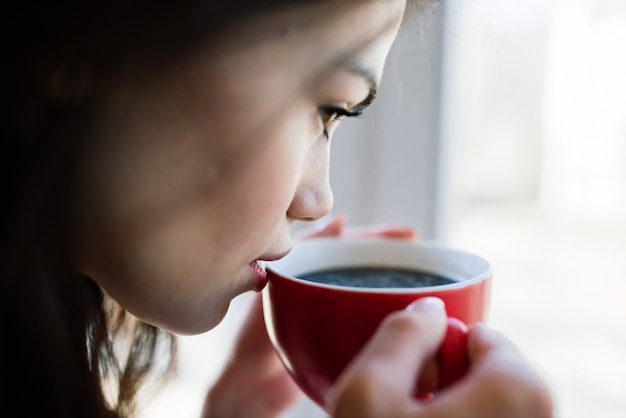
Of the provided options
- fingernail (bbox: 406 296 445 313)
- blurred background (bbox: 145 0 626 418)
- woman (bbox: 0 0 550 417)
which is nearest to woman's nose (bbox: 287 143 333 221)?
woman (bbox: 0 0 550 417)

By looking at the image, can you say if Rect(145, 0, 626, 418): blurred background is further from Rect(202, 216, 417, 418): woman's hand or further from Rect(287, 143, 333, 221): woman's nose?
Rect(287, 143, 333, 221): woman's nose

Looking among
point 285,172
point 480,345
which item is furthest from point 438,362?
point 285,172

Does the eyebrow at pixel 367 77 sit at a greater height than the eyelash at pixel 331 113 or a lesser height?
greater

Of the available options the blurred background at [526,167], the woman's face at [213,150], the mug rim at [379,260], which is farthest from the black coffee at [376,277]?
the blurred background at [526,167]

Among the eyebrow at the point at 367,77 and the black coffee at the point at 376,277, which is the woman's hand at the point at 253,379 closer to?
the black coffee at the point at 376,277

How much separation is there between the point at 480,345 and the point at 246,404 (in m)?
0.37

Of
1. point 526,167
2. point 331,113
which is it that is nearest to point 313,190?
point 331,113

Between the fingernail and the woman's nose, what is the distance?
12 cm

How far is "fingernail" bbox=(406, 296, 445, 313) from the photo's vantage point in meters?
0.43

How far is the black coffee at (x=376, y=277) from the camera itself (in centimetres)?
59

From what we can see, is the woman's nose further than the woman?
Yes

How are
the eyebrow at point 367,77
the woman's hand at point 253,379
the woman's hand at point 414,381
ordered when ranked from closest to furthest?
the woman's hand at point 414,381
the eyebrow at point 367,77
the woman's hand at point 253,379

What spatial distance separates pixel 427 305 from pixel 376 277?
18 cm

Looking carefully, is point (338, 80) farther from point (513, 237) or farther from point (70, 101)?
point (513, 237)
